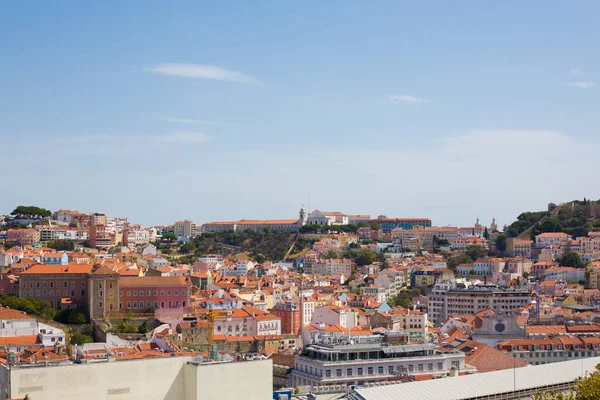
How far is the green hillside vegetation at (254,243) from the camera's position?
95.2m

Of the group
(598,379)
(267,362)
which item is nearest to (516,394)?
(598,379)

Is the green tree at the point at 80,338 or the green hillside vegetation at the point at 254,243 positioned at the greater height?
the green hillside vegetation at the point at 254,243

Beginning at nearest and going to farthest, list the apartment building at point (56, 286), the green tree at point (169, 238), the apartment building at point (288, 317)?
the apartment building at point (56, 286) < the apartment building at point (288, 317) < the green tree at point (169, 238)

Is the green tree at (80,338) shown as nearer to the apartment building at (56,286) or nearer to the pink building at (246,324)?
the apartment building at (56,286)

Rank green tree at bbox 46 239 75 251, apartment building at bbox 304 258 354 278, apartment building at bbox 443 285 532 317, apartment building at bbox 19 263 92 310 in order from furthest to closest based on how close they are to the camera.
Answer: apartment building at bbox 304 258 354 278, green tree at bbox 46 239 75 251, apartment building at bbox 443 285 532 317, apartment building at bbox 19 263 92 310

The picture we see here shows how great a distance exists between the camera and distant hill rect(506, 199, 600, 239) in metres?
90.3

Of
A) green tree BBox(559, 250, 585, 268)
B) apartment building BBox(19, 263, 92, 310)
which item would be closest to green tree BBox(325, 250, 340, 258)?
green tree BBox(559, 250, 585, 268)

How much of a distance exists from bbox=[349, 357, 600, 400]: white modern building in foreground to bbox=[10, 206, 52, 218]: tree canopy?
66.4m

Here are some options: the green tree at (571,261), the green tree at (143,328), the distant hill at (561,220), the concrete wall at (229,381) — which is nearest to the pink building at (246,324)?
the green tree at (143,328)

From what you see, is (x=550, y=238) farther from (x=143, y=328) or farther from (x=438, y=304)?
(x=143, y=328)

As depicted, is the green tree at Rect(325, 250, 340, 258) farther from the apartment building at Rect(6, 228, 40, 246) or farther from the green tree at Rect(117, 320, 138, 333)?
the green tree at Rect(117, 320, 138, 333)

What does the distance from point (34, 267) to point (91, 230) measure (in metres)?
38.5

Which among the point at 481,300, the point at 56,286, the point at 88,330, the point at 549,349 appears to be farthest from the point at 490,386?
the point at 481,300

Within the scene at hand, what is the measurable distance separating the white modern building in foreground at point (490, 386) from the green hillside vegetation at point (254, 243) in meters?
66.2
